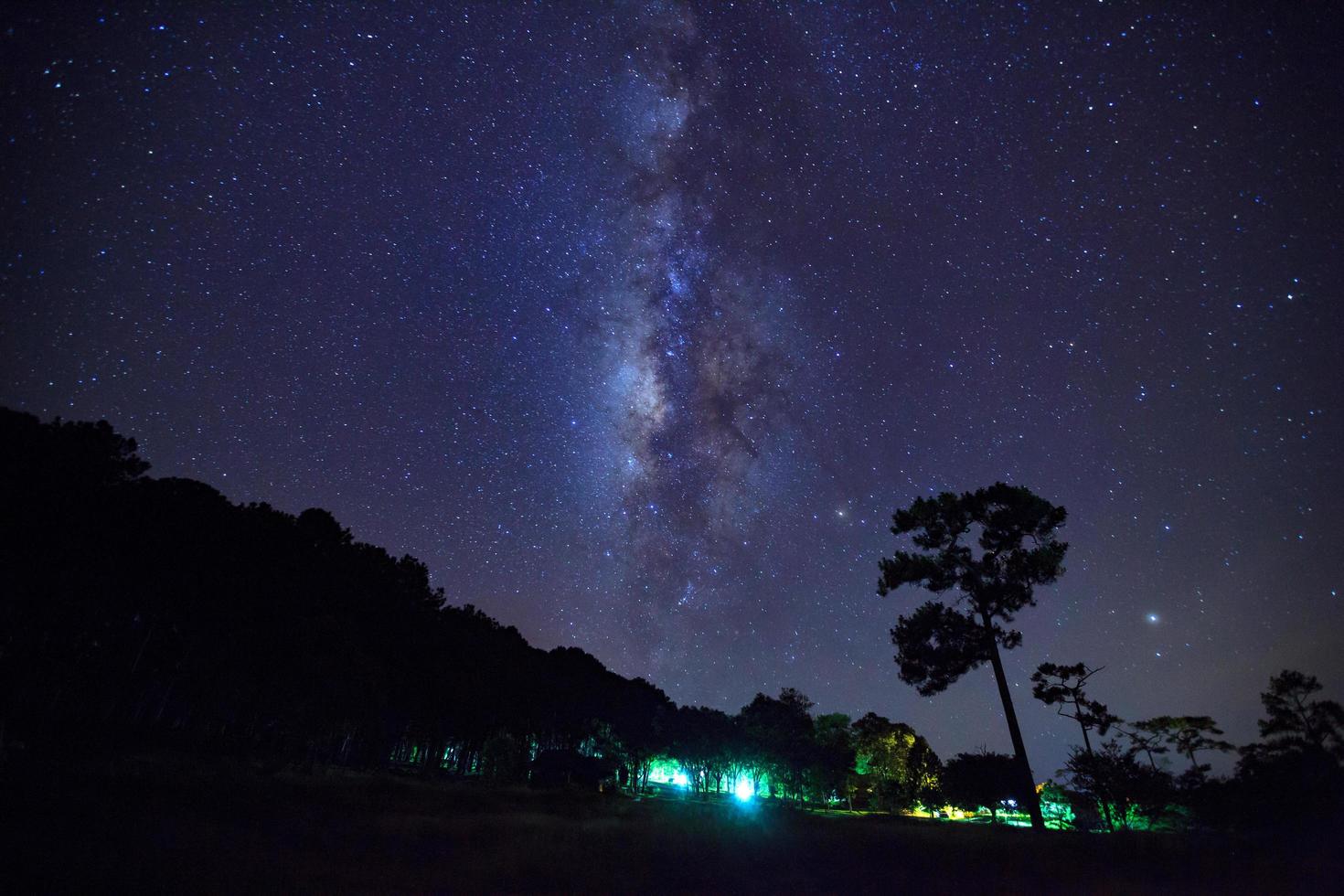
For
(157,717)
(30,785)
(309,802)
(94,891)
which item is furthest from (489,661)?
(94,891)

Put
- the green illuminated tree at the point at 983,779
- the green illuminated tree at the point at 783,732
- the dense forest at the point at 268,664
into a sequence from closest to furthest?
1. the dense forest at the point at 268,664
2. the green illuminated tree at the point at 983,779
3. the green illuminated tree at the point at 783,732

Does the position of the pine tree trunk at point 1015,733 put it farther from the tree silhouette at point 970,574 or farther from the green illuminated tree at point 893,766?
the green illuminated tree at point 893,766

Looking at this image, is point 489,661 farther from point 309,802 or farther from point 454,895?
point 454,895

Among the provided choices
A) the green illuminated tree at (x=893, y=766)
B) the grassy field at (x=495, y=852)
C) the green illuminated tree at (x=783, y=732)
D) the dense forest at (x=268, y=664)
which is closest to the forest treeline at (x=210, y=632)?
the dense forest at (x=268, y=664)

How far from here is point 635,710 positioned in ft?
260

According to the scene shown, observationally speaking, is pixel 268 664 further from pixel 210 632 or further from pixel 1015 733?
pixel 1015 733

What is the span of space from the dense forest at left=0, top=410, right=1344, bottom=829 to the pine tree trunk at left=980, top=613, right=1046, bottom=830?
331 inches

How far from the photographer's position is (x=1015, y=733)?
2248 cm

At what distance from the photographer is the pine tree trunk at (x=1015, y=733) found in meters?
20.8

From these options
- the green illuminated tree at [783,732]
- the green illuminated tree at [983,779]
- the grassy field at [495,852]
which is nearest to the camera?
the grassy field at [495,852]

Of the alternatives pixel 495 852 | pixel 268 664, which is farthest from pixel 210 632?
pixel 495 852

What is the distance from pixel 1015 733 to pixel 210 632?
47.2 m

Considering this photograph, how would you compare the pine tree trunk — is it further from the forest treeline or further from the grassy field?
the forest treeline

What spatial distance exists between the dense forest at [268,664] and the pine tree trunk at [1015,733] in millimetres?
8411
